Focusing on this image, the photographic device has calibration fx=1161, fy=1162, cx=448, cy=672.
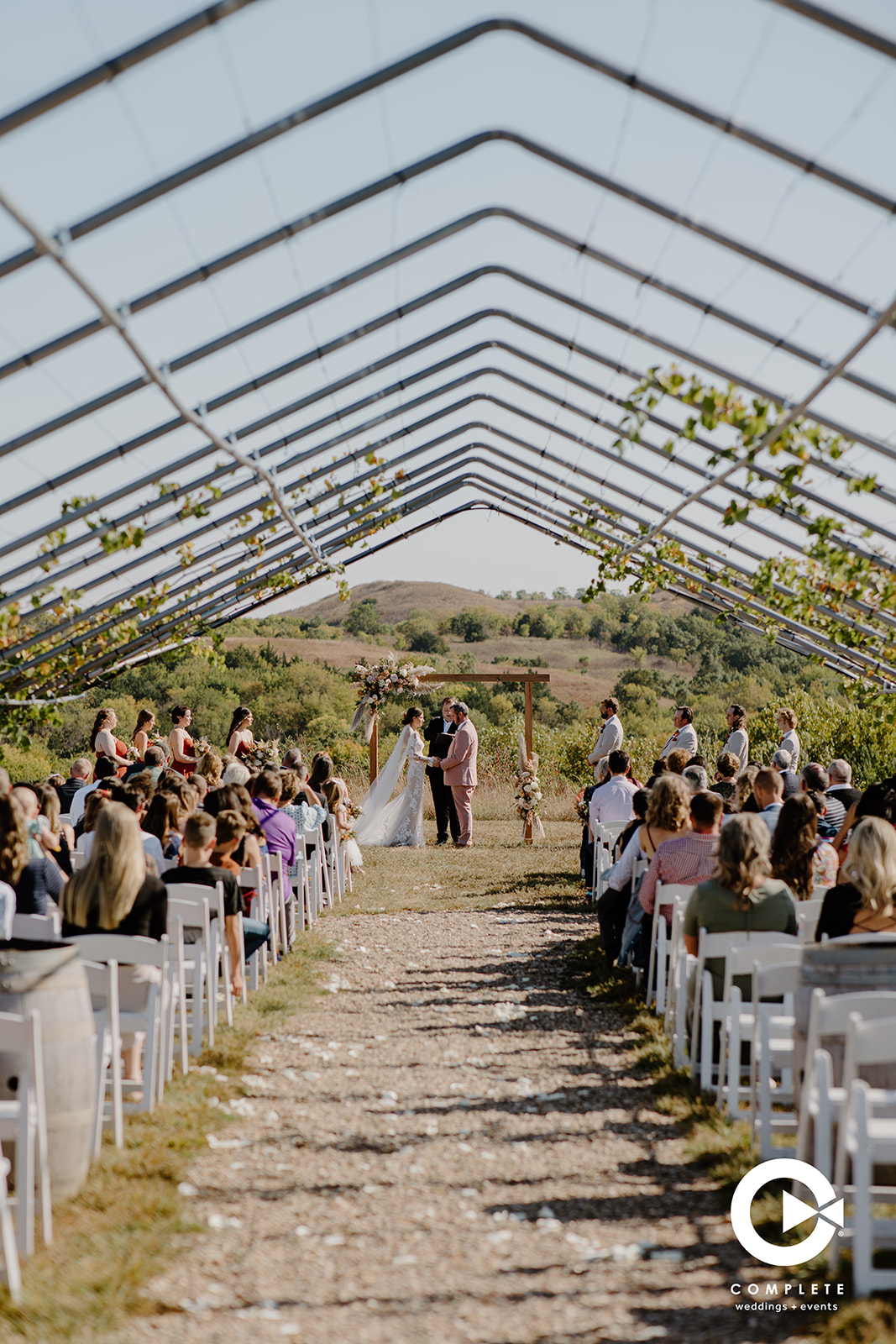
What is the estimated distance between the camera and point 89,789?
933cm

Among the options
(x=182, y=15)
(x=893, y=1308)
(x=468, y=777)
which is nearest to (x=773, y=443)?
(x=182, y=15)

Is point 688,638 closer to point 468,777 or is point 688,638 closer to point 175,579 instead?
point 468,777

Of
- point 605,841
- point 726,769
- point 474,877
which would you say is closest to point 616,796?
point 605,841

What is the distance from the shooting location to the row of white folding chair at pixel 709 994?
5035 mm

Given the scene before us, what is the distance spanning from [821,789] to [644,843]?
2.25 meters

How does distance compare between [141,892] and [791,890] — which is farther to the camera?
[791,890]

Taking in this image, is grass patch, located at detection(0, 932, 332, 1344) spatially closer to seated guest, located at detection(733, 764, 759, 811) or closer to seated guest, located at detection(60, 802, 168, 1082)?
seated guest, located at detection(60, 802, 168, 1082)

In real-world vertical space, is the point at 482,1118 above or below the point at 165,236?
below

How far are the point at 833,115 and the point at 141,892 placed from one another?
4.65 meters

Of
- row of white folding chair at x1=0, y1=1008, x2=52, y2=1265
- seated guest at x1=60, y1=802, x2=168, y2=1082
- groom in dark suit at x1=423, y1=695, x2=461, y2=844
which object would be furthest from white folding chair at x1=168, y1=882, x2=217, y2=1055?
groom in dark suit at x1=423, y1=695, x2=461, y2=844

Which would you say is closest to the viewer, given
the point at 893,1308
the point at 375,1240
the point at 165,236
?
the point at 893,1308

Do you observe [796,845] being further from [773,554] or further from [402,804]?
[402,804]

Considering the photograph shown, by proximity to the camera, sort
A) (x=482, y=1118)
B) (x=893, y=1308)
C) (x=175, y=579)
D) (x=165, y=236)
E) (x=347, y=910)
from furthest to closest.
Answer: (x=175, y=579) < (x=347, y=910) < (x=165, y=236) < (x=482, y=1118) < (x=893, y=1308)

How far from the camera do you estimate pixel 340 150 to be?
6.07 m
